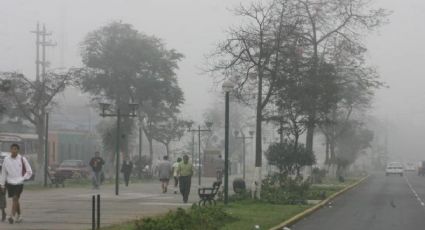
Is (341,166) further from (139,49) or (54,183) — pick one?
(54,183)

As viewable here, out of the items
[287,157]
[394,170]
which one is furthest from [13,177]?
[394,170]

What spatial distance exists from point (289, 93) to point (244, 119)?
73433 mm

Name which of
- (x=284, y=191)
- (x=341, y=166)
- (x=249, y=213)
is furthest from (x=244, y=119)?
(x=249, y=213)

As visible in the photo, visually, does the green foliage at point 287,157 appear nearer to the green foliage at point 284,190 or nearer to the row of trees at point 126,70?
the green foliage at point 284,190

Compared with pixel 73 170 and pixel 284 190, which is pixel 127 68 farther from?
pixel 284 190

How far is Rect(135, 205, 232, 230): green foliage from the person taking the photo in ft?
42.1

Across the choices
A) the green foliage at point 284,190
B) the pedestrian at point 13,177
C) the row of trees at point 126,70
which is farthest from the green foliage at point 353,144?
the pedestrian at point 13,177

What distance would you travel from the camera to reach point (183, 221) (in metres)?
13.8

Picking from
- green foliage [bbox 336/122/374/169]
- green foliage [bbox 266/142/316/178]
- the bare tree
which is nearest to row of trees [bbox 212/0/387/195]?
green foliage [bbox 266/142/316/178]

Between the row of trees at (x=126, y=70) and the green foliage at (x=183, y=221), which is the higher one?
the row of trees at (x=126, y=70)

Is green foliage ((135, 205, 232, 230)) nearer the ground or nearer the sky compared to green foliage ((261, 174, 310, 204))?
nearer the sky

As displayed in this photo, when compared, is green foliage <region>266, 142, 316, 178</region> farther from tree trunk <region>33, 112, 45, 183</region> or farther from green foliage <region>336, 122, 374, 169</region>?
green foliage <region>336, 122, 374, 169</region>

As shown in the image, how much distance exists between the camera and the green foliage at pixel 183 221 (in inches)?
506

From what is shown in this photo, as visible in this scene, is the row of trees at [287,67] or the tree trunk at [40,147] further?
the tree trunk at [40,147]
